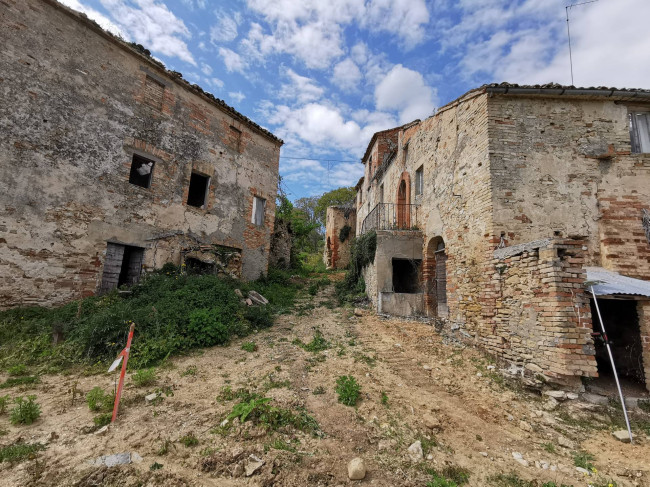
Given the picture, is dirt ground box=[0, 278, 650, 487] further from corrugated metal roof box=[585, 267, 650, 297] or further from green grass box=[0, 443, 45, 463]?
corrugated metal roof box=[585, 267, 650, 297]

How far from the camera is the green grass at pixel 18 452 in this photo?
2.76 m

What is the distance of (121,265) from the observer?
8688 millimetres

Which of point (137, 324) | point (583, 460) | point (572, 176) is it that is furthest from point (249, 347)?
point (572, 176)

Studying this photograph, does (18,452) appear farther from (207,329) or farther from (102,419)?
(207,329)

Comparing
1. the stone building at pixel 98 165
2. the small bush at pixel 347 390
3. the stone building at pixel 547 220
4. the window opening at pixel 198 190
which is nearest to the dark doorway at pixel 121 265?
the stone building at pixel 98 165

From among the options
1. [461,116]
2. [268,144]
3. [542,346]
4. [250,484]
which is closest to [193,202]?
[268,144]

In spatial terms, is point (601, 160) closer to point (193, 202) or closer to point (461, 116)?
point (461, 116)

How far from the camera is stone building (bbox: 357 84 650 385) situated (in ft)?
17.2

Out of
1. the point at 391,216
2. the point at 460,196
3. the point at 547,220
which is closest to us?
the point at 547,220

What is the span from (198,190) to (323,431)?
10393 mm

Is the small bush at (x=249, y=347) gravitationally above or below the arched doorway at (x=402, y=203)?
below

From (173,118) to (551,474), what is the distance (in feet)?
41.2

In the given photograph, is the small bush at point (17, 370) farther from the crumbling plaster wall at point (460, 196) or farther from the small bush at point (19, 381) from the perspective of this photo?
the crumbling plaster wall at point (460, 196)

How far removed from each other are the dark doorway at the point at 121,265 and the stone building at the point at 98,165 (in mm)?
31
